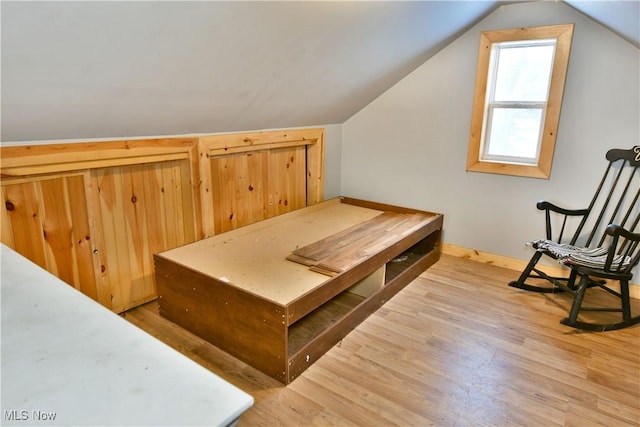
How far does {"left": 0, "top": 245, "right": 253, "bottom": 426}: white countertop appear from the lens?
79cm

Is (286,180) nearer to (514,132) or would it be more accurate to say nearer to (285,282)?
(285,282)

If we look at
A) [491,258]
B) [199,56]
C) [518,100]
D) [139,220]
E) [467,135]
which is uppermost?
[199,56]

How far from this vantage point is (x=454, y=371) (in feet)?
7.12

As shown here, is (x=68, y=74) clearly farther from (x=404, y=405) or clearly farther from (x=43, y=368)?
(x=404, y=405)

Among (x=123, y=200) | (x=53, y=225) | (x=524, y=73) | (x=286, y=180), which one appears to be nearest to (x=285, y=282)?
(x=123, y=200)

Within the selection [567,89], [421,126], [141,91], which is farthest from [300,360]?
[567,89]

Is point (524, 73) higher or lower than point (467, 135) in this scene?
higher

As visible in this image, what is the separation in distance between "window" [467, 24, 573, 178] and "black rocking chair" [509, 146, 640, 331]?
1.34 ft

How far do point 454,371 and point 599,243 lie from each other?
1713 mm

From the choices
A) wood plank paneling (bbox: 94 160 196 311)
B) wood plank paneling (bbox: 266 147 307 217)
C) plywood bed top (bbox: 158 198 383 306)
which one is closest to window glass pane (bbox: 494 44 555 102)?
plywood bed top (bbox: 158 198 383 306)

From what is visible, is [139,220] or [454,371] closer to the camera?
[454,371]

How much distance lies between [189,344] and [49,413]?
1.61 meters

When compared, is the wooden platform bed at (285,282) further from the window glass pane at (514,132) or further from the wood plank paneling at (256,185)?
the window glass pane at (514,132)

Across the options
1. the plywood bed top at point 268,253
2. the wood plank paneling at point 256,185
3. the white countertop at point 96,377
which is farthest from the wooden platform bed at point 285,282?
the white countertop at point 96,377
